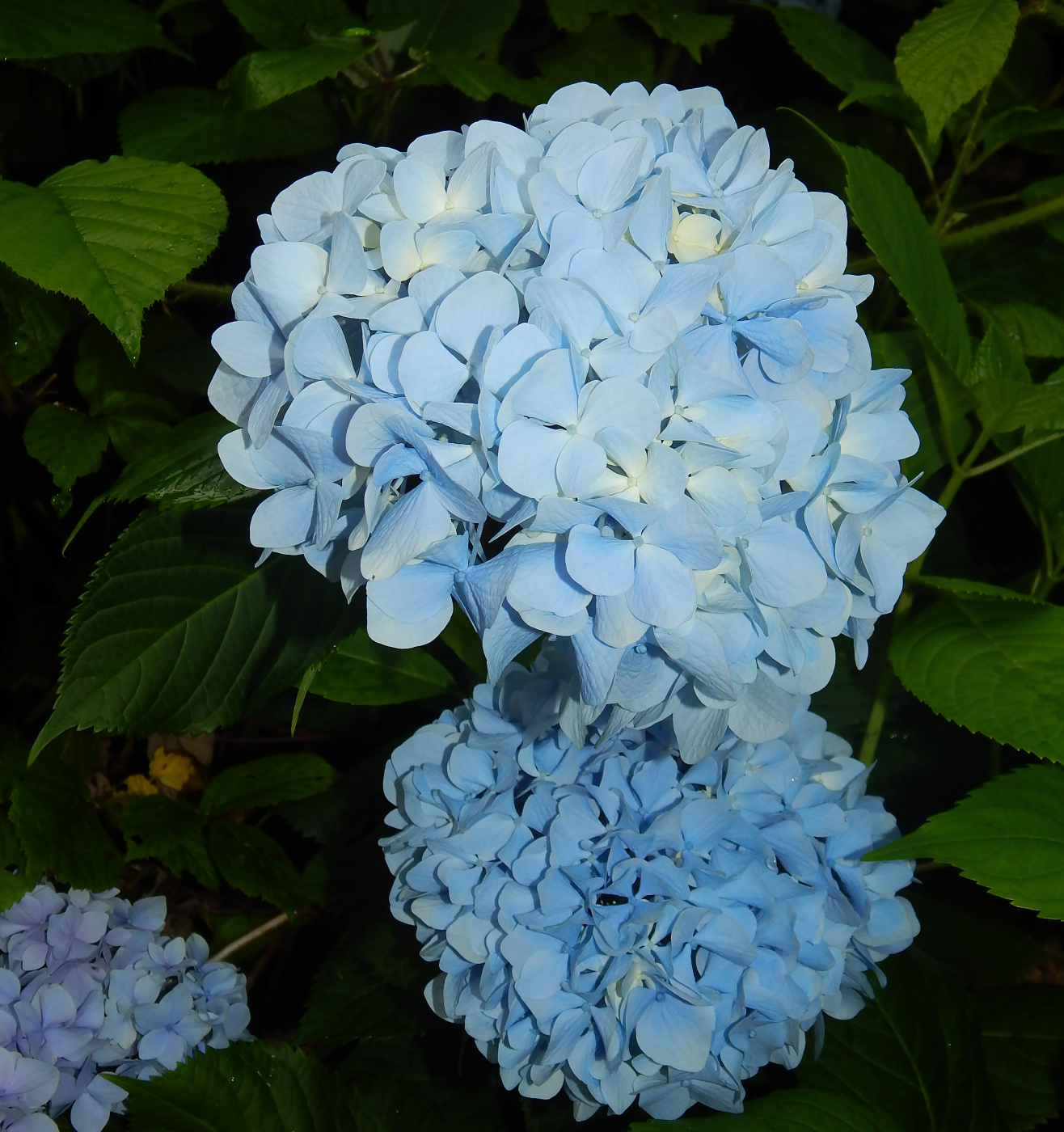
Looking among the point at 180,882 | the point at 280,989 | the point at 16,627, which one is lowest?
the point at 280,989

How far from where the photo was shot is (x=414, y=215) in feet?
1.54

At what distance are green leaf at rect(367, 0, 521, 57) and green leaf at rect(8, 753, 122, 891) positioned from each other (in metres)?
0.75

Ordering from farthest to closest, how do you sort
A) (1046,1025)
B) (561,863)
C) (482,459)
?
(1046,1025)
(561,863)
(482,459)

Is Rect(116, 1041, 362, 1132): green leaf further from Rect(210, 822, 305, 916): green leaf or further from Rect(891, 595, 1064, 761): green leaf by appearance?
Rect(891, 595, 1064, 761): green leaf

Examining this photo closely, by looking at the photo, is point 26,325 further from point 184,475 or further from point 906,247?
point 906,247

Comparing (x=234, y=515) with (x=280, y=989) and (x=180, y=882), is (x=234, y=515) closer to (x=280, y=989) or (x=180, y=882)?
(x=180, y=882)

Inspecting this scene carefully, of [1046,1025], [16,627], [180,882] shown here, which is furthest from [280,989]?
[1046,1025]

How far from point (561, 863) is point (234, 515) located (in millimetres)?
379

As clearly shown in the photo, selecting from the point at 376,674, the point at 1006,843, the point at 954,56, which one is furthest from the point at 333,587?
the point at 954,56

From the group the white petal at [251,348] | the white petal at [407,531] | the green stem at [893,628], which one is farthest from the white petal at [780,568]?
the green stem at [893,628]

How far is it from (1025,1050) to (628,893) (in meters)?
0.50

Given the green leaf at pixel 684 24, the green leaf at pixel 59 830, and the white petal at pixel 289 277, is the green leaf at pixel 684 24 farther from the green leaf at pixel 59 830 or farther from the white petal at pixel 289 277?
the green leaf at pixel 59 830

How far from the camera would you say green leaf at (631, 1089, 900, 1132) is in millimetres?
586

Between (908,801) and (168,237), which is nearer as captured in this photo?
(168,237)
